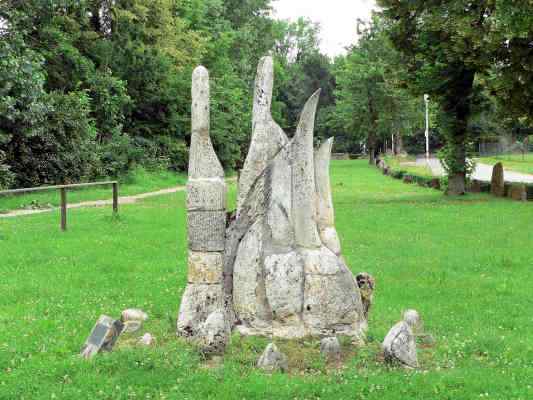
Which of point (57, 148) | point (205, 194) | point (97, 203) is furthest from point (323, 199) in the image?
point (57, 148)

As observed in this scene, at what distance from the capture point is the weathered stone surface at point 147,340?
7.68 meters

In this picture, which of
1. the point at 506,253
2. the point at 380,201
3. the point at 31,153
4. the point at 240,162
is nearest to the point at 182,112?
the point at 240,162

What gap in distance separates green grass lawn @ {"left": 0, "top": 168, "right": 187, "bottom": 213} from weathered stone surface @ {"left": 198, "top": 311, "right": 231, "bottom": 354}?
1700cm

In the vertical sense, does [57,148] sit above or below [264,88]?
below

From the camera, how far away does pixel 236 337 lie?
7.80 meters

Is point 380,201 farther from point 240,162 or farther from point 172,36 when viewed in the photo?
point 240,162

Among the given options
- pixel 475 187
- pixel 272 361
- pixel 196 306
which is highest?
pixel 475 187

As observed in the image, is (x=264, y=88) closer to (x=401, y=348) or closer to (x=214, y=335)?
(x=214, y=335)

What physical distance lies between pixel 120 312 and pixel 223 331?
8.64 ft

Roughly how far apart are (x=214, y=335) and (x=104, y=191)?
22806 millimetres

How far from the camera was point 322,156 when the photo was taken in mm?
8461

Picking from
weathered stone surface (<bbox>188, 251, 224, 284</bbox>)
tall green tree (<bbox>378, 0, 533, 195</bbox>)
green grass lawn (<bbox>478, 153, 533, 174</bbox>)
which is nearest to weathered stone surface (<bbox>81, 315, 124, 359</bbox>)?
weathered stone surface (<bbox>188, 251, 224, 284</bbox>)

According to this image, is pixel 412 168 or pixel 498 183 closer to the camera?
pixel 498 183

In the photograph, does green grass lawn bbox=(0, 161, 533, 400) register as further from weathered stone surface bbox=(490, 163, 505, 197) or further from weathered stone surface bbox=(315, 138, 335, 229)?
weathered stone surface bbox=(490, 163, 505, 197)
